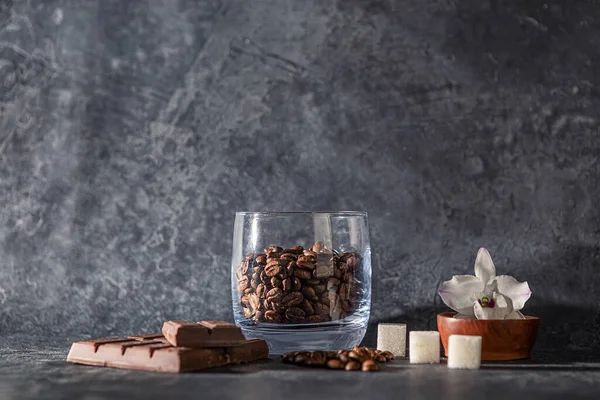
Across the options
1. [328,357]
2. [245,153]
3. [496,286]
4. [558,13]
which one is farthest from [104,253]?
[558,13]

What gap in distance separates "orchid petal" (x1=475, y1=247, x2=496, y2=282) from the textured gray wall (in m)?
0.13

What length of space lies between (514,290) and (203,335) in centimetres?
46

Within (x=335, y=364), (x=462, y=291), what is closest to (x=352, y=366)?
(x=335, y=364)

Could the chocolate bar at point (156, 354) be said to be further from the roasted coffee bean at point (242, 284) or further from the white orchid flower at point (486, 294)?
the white orchid flower at point (486, 294)

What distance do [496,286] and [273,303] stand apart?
0.33 m

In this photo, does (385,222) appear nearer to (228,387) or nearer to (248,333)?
(248,333)

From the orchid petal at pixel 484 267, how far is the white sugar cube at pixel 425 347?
0.42ft

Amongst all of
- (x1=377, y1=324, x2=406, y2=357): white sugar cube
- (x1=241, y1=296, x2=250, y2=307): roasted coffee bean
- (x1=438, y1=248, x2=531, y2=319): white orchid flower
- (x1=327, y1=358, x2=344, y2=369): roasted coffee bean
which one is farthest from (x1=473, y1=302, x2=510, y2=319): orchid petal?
(x1=241, y1=296, x2=250, y2=307): roasted coffee bean

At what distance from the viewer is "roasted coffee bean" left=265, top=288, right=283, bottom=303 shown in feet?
4.08

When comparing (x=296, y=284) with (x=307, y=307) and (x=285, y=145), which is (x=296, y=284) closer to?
(x=307, y=307)

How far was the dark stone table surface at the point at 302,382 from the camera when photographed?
3.28 feet

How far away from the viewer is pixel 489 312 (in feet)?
4.10

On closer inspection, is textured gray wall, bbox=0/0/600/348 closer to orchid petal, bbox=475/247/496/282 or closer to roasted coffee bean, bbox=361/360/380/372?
orchid petal, bbox=475/247/496/282

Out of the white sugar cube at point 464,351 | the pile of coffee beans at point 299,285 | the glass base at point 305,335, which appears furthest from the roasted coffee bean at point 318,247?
the white sugar cube at point 464,351
